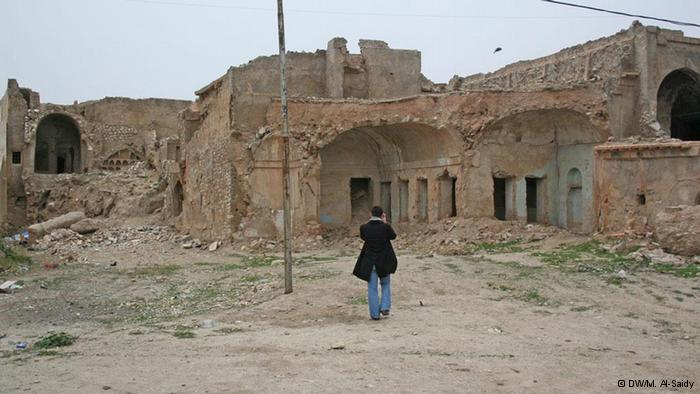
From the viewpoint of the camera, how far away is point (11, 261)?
54.4ft

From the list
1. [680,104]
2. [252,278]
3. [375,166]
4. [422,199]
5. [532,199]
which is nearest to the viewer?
[252,278]

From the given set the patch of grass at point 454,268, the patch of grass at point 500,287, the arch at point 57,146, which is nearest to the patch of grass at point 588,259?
the patch of grass at point 454,268

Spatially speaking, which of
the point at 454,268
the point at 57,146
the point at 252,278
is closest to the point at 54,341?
the point at 252,278

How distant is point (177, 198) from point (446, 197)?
38.4 ft

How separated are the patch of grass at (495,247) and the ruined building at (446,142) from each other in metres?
1.76

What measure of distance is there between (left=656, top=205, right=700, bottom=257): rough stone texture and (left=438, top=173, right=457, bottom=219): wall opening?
7203mm

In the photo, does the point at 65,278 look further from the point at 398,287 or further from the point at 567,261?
the point at 567,261

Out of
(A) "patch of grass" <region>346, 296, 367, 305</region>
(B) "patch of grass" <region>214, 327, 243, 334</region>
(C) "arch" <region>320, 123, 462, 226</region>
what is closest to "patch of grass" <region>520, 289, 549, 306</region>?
(A) "patch of grass" <region>346, 296, 367, 305</region>

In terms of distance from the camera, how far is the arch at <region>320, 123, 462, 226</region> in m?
21.0

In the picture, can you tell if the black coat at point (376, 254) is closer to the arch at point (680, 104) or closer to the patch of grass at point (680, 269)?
the patch of grass at point (680, 269)

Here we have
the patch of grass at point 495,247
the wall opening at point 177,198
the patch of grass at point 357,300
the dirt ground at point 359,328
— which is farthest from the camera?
the wall opening at point 177,198

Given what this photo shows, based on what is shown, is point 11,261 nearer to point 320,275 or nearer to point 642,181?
point 320,275

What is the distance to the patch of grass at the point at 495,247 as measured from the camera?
17.1 metres

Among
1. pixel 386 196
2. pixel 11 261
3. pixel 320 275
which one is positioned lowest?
pixel 320 275
